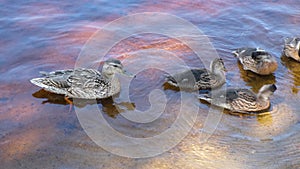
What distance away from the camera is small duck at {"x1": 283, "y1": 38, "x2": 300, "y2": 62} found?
6.54 m

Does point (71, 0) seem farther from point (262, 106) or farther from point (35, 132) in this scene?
point (262, 106)

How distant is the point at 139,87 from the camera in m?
5.94

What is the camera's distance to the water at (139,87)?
15.1 feet

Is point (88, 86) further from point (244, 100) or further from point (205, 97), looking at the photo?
point (244, 100)

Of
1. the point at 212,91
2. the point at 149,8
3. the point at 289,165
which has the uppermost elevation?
the point at 149,8

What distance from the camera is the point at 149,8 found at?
8.63 metres

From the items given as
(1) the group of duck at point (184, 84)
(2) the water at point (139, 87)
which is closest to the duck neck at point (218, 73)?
(1) the group of duck at point (184, 84)

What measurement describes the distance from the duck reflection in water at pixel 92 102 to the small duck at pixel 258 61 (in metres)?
2.01

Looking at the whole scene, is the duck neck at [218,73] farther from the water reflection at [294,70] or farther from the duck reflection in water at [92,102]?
the duck reflection in water at [92,102]

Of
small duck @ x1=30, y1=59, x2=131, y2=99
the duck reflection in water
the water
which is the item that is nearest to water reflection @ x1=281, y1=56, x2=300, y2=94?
the water

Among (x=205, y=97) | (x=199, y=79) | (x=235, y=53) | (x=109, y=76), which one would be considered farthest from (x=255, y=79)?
(x=109, y=76)

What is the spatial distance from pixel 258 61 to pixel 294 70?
750 mm

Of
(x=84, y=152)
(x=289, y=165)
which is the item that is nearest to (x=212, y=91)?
(x=289, y=165)

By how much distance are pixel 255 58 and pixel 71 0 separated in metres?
4.50
